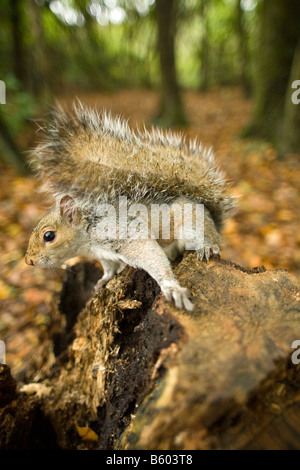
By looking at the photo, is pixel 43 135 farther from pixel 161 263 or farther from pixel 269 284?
pixel 269 284

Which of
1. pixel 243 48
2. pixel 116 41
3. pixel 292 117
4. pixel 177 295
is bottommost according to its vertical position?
pixel 177 295

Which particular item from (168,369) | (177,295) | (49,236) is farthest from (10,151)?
(168,369)

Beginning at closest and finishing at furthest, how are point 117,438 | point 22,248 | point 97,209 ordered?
point 117,438 < point 97,209 < point 22,248

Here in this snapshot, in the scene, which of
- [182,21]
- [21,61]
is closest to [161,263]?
[21,61]

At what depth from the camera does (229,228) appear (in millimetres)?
2580

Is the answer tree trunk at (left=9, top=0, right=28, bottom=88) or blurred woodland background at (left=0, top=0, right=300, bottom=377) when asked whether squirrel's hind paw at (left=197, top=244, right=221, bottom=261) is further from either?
tree trunk at (left=9, top=0, right=28, bottom=88)

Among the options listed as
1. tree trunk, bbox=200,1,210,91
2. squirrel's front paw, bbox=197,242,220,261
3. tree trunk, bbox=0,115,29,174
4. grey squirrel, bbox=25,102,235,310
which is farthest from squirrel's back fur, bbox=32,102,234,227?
tree trunk, bbox=200,1,210,91

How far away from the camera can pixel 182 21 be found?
27.8ft

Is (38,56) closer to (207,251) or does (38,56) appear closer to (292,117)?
(292,117)

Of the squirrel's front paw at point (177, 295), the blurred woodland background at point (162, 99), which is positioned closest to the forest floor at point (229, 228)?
the blurred woodland background at point (162, 99)

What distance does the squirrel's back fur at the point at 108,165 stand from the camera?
1.29 meters

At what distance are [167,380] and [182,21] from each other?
10171 mm

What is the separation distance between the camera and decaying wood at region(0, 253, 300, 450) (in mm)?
670

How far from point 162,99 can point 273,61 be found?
213cm
